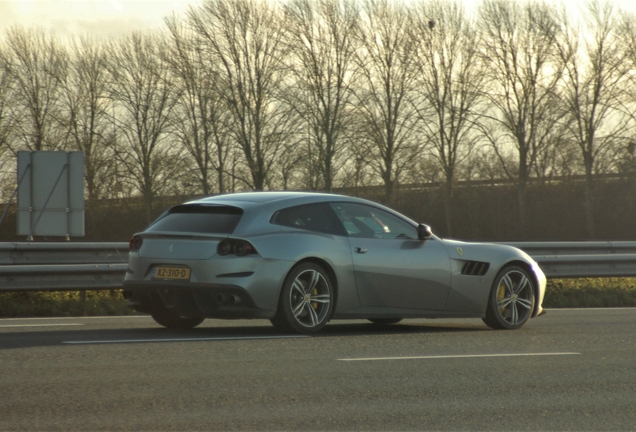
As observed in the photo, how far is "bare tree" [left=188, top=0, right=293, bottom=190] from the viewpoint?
46781 mm

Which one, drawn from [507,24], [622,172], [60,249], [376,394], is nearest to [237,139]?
[507,24]

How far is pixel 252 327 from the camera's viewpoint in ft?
34.0

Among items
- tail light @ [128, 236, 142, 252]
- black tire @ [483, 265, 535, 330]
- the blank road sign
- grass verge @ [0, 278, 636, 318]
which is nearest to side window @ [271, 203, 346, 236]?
tail light @ [128, 236, 142, 252]

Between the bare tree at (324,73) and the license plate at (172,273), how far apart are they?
36.3m

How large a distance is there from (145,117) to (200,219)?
4133cm

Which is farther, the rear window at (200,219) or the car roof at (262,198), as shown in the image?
the car roof at (262,198)

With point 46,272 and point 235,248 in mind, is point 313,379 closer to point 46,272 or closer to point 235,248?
point 235,248

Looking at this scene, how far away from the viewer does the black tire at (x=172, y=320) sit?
9.91 m

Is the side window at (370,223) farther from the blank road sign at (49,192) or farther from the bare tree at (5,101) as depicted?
the bare tree at (5,101)

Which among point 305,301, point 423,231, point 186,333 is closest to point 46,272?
point 186,333

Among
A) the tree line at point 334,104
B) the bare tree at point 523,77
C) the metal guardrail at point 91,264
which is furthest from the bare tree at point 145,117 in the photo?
the metal guardrail at point 91,264

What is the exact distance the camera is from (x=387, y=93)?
48344mm

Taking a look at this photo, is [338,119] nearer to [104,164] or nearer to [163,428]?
[104,164]

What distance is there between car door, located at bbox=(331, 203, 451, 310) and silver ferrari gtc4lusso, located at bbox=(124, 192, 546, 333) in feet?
0.04
